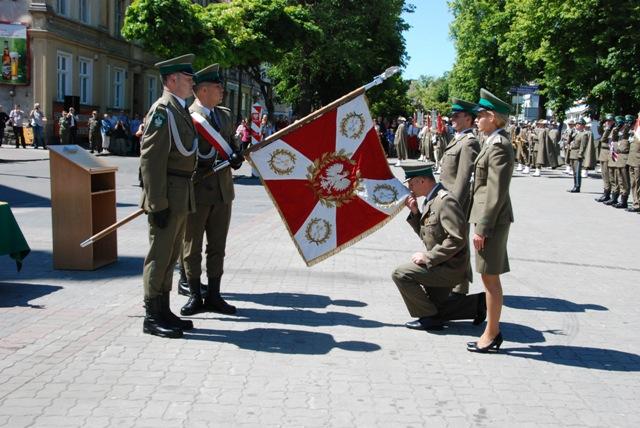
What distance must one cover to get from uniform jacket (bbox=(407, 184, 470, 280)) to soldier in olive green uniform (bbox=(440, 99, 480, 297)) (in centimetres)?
53

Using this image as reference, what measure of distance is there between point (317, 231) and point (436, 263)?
1.11 metres

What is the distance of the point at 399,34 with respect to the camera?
50.6 m

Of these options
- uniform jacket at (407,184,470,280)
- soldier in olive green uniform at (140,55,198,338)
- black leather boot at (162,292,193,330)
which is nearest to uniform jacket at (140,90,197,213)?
soldier in olive green uniform at (140,55,198,338)

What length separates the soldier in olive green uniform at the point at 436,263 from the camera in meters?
6.23

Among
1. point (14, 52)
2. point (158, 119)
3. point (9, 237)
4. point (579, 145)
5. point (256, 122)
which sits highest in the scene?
point (14, 52)

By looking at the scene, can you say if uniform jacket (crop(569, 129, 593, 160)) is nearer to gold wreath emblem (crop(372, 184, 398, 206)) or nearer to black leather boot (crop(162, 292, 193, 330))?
gold wreath emblem (crop(372, 184, 398, 206))

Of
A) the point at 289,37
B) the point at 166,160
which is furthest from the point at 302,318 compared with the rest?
the point at 289,37

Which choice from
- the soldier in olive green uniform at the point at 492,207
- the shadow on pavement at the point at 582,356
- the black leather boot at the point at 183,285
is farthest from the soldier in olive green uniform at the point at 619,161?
the black leather boot at the point at 183,285

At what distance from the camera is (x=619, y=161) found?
680 inches

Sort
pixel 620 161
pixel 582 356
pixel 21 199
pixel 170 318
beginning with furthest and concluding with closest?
pixel 620 161 → pixel 21 199 → pixel 170 318 → pixel 582 356

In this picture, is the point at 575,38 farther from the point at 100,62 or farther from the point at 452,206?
the point at 452,206

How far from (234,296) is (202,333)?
1.38 metres

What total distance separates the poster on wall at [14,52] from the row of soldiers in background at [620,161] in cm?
2401

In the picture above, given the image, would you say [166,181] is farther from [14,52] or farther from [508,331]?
[14,52]
